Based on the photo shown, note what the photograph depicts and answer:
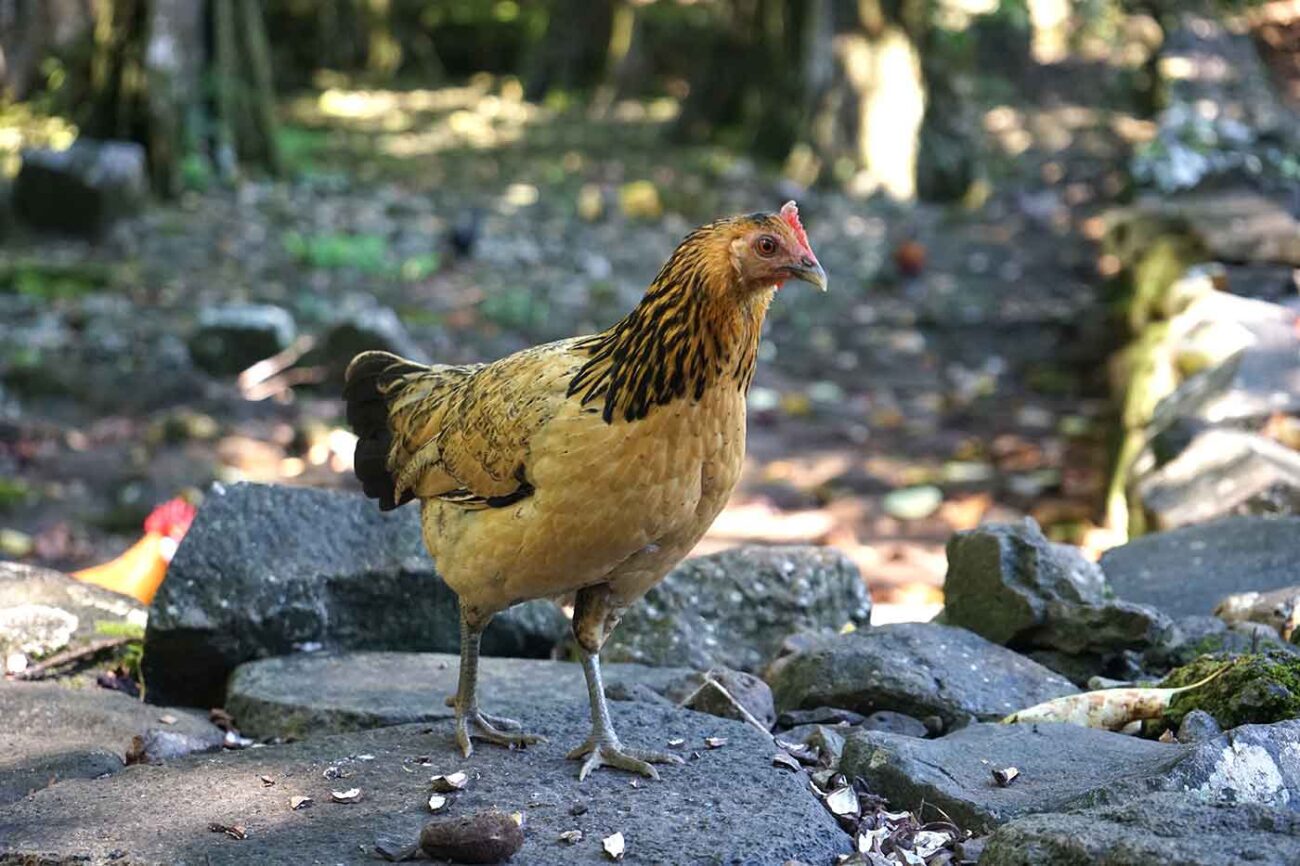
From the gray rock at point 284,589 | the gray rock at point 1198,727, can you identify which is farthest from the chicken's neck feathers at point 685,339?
the gray rock at point 284,589

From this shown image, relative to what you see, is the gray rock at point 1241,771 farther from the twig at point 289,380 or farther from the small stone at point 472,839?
the twig at point 289,380

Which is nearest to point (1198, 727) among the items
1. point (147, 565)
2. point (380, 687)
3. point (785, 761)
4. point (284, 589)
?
point (785, 761)

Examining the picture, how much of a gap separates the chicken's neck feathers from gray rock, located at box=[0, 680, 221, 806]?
1355mm

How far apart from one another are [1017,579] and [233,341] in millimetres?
5409

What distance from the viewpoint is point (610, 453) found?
9.99 feet

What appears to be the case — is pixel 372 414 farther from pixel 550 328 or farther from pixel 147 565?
pixel 550 328

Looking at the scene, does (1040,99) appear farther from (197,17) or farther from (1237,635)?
(1237,635)

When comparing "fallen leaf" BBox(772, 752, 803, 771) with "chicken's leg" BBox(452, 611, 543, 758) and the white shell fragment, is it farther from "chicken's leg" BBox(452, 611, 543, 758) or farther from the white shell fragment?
"chicken's leg" BBox(452, 611, 543, 758)

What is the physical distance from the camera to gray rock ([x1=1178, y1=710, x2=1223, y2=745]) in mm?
3158

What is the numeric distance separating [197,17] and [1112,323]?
7.65 meters

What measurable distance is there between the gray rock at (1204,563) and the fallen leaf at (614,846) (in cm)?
215

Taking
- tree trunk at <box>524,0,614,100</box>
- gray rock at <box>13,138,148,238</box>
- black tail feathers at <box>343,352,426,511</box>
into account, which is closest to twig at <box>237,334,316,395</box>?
gray rock at <box>13,138,148,238</box>

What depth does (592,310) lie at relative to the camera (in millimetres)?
9820

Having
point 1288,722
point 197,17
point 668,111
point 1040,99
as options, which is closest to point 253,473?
point 1288,722
